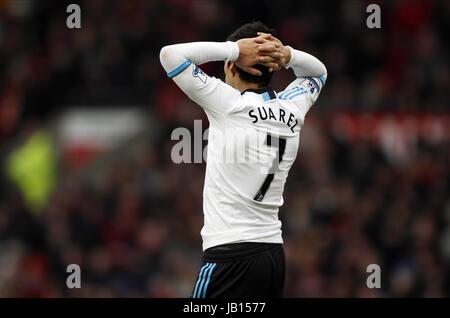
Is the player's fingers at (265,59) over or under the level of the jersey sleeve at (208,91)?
over

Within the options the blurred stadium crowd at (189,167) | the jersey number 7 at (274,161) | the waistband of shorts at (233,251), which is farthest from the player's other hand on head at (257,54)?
the blurred stadium crowd at (189,167)

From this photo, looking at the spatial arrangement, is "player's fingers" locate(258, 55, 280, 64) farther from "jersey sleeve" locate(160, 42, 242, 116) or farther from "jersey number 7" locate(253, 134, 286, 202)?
"jersey number 7" locate(253, 134, 286, 202)

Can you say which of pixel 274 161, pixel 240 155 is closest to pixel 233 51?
pixel 240 155

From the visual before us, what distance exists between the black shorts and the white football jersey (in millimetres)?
55

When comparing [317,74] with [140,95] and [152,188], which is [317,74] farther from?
[140,95]

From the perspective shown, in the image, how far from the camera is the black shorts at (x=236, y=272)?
6426mm

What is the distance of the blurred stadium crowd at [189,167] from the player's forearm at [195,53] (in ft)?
16.5

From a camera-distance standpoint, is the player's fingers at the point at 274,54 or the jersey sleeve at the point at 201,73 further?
the player's fingers at the point at 274,54

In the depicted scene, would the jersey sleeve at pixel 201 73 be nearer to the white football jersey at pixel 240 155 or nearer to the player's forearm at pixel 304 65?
the white football jersey at pixel 240 155

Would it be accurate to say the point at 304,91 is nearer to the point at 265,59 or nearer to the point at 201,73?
the point at 265,59

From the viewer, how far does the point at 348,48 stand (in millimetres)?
17047

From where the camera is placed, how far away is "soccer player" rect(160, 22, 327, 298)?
634cm

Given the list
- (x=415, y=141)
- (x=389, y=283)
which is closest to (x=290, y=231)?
(x=389, y=283)
